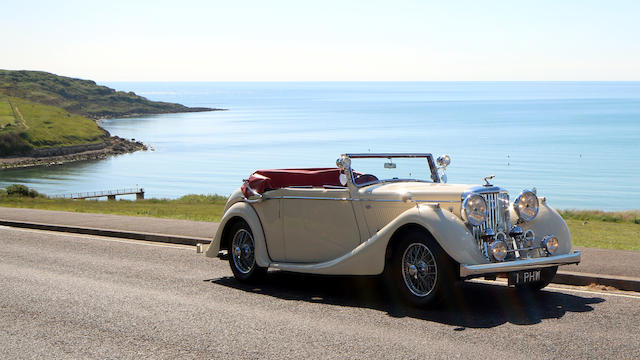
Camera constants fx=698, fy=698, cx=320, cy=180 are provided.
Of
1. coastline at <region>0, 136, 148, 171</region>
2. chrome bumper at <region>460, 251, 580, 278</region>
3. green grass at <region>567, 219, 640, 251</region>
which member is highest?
coastline at <region>0, 136, 148, 171</region>

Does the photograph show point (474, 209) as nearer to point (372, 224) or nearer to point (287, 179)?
point (372, 224)

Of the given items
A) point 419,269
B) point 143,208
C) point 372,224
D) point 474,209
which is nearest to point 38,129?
point 143,208

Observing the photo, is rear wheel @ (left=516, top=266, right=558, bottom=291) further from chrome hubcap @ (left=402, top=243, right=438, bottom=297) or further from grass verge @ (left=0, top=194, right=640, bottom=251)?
grass verge @ (left=0, top=194, right=640, bottom=251)

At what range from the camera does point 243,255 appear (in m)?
10.1

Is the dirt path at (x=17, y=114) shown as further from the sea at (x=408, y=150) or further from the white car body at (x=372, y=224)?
the white car body at (x=372, y=224)

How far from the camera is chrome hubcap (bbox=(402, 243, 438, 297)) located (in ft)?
25.1

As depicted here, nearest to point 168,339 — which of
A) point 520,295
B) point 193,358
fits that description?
point 193,358

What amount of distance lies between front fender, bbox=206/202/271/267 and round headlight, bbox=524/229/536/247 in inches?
136

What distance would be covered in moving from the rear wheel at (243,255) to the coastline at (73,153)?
13369cm

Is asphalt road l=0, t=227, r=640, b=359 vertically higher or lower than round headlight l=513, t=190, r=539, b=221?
lower

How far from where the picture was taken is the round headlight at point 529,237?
7.97m

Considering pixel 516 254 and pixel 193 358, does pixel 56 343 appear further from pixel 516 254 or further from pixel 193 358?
pixel 516 254

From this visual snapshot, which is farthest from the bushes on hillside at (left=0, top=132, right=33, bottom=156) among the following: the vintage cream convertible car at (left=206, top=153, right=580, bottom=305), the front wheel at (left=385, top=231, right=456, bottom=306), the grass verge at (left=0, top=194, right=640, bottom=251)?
the front wheel at (left=385, top=231, right=456, bottom=306)

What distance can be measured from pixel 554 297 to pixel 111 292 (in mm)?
5606
